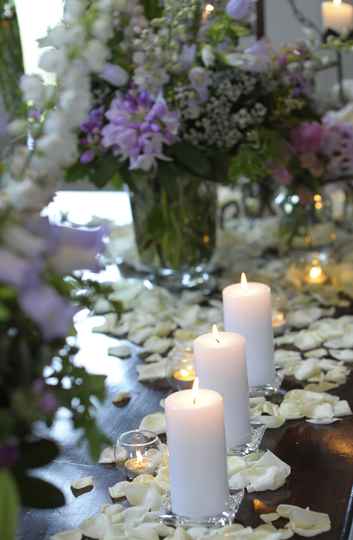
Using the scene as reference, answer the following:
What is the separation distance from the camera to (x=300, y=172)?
192cm

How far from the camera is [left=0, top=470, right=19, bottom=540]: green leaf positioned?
628mm

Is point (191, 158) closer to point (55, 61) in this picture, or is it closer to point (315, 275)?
point (315, 275)

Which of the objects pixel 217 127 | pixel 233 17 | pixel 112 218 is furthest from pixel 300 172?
pixel 112 218

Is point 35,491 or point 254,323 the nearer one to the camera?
point 35,491

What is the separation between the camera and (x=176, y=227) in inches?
72.4

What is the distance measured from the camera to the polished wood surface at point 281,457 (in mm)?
1059

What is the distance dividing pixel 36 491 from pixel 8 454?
0.05 metres

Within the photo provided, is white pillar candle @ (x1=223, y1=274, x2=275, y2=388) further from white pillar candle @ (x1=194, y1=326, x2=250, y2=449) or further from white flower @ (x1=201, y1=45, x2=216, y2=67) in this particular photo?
white flower @ (x1=201, y1=45, x2=216, y2=67)

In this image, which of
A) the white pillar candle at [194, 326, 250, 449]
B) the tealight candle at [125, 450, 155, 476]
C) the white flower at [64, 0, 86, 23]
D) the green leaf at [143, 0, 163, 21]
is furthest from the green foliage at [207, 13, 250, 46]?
the white flower at [64, 0, 86, 23]

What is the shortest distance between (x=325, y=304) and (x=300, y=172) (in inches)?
11.5

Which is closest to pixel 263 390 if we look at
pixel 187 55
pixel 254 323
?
pixel 254 323

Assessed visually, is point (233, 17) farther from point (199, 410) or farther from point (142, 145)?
point (199, 410)

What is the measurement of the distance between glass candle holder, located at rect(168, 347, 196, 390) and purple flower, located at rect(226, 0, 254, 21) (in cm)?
55

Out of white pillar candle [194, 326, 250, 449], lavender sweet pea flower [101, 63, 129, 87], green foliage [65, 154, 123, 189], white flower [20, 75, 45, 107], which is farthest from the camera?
green foliage [65, 154, 123, 189]
